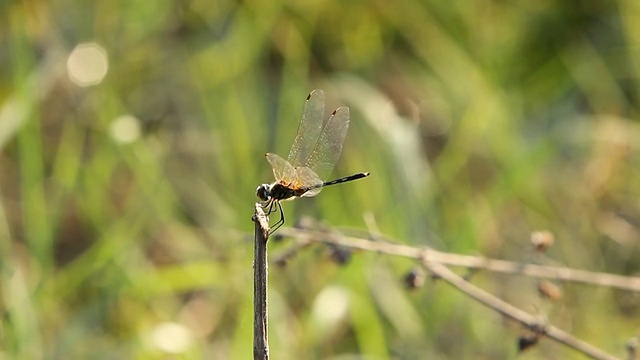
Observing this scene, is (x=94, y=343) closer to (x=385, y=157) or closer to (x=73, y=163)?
(x=73, y=163)

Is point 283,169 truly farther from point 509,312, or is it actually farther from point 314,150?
point 509,312

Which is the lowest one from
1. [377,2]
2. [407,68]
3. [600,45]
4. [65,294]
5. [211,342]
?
[211,342]

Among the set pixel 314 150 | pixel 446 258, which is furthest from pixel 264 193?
pixel 446 258

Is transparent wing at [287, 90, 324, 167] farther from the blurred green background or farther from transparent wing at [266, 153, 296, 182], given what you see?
the blurred green background

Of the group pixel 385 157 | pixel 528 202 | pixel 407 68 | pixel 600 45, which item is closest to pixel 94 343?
pixel 385 157

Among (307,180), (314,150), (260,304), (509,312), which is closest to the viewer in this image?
(260,304)
